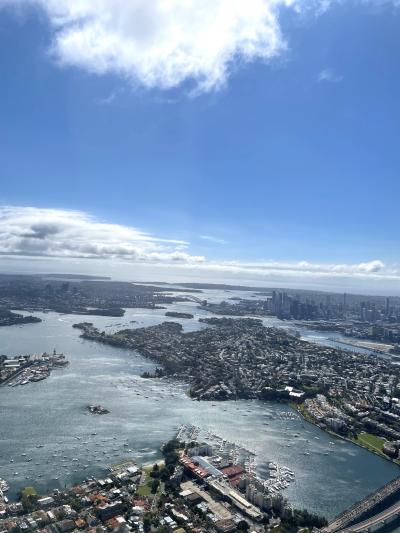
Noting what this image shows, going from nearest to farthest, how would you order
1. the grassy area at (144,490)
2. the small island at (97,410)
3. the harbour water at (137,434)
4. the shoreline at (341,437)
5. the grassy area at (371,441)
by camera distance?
the grassy area at (144,490) < the harbour water at (137,434) < the shoreline at (341,437) < the grassy area at (371,441) < the small island at (97,410)

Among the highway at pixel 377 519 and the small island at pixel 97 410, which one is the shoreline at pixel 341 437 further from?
the small island at pixel 97 410

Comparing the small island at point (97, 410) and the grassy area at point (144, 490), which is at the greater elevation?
the small island at point (97, 410)

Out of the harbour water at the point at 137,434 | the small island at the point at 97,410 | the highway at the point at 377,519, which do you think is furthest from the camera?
the small island at the point at 97,410

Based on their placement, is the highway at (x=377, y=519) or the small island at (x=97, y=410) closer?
the highway at (x=377, y=519)

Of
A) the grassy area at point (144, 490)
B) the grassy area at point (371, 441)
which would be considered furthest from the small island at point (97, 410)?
the grassy area at point (371, 441)

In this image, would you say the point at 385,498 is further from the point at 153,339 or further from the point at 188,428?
the point at 153,339

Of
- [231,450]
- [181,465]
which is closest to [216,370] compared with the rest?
[231,450]

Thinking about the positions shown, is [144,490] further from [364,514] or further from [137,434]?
[364,514]

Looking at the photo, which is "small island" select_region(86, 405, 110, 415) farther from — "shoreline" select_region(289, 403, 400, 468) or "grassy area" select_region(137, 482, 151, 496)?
"shoreline" select_region(289, 403, 400, 468)
